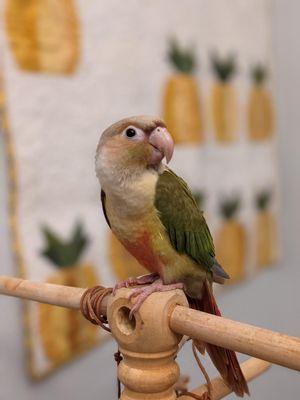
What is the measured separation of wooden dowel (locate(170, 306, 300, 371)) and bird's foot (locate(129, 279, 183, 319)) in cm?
2

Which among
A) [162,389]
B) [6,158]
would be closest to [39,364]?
[6,158]

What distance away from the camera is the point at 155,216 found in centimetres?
38

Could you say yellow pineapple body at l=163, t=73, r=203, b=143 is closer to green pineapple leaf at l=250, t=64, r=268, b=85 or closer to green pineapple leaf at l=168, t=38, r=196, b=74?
green pineapple leaf at l=168, t=38, r=196, b=74

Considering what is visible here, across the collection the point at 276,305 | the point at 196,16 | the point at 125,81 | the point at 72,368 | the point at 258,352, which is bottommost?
the point at 276,305

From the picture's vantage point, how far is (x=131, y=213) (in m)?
0.38

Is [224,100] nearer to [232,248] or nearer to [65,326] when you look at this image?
[232,248]

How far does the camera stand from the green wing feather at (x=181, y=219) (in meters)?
0.38

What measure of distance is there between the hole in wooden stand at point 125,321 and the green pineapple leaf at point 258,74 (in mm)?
932

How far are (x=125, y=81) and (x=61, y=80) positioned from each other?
0.48 feet

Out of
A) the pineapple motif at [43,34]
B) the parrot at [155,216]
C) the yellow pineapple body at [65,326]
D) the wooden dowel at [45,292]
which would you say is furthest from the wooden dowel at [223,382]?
the pineapple motif at [43,34]

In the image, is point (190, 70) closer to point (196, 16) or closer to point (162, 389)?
point (196, 16)

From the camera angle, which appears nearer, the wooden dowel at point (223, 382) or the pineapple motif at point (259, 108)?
the wooden dowel at point (223, 382)

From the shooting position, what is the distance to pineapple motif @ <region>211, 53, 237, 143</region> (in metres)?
1.06

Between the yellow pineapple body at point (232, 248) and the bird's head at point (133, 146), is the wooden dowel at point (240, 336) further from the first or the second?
the yellow pineapple body at point (232, 248)
